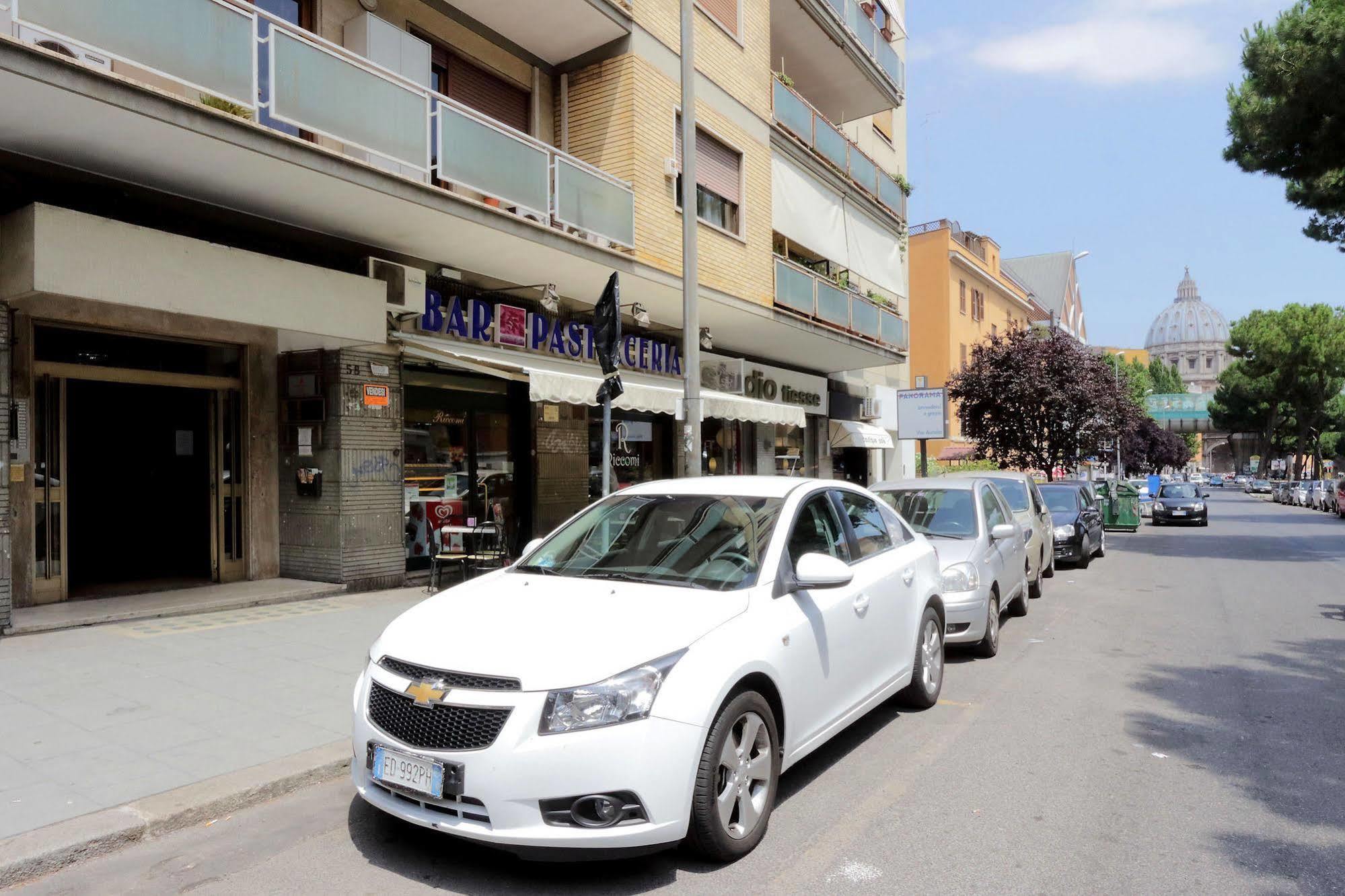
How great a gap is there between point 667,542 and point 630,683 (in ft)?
4.53

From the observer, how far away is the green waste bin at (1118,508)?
25672mm

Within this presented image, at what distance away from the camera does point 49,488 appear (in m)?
8.41

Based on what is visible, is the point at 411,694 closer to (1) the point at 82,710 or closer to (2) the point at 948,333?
(1) the point at 82,710

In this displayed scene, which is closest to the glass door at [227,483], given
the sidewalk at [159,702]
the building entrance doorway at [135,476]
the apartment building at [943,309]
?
the building entrance doorway at [135,476]

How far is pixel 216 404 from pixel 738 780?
8567mm

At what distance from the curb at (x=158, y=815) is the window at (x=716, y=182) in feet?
35.3

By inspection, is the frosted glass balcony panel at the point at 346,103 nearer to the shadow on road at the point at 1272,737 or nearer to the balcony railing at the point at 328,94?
the balcony railing at the point at 328,94

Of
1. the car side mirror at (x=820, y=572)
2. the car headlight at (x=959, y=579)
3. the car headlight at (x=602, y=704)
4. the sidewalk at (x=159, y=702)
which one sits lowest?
the sidewalk at (x=159, y=702)

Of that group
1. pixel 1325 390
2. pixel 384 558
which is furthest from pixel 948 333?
pixel 1325 390

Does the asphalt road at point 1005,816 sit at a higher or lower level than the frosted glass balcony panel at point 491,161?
lower

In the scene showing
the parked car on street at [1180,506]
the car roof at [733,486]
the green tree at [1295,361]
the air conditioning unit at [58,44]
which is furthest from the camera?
the green tree at [1295,361]

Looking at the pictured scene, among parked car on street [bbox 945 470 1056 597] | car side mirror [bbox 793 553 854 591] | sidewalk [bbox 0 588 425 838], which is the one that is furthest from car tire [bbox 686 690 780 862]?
parked car on street [bbox 945 470 1056 597]

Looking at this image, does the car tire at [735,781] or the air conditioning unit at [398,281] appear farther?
the air conditioning unit at [398,281]

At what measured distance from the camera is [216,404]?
10062 millimetres
